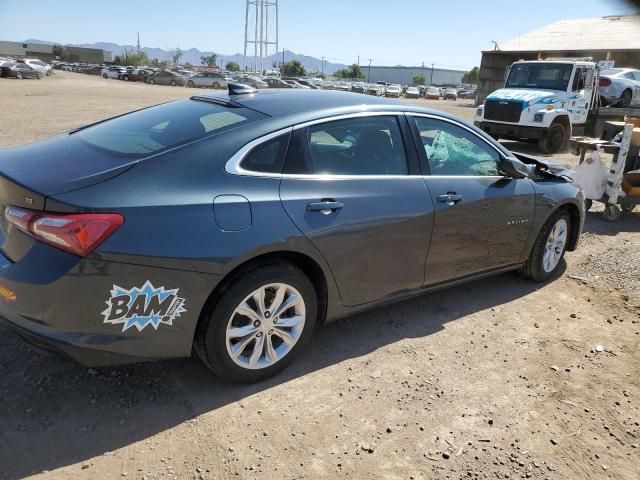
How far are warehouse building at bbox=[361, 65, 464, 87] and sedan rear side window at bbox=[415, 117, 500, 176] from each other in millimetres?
133350

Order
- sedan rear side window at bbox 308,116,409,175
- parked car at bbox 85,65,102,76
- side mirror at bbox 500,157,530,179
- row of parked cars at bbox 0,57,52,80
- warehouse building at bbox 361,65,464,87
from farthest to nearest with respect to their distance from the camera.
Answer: warehouse building at bbox 361,65,464,87, parked car at bbox 85,65,102,76, row of parked cars at bbox 0,57,52,80, side mirror at bbox 500,157,530,179, sedan rear side window at bbox 308,116,409,175

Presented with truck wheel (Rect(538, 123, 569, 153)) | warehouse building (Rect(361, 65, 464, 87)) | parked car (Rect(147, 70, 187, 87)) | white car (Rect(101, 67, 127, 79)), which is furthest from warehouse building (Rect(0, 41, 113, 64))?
truck wheel (Rect(538, 123, 569, 153))

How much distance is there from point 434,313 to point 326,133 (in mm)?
1756

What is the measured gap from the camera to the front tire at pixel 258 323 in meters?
2.86

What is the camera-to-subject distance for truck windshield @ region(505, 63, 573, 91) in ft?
45.2

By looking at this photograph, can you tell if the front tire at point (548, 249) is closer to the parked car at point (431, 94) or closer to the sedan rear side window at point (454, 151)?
the sedan rear side window at point (454, 151)

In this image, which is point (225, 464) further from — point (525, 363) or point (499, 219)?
point (499, 219)

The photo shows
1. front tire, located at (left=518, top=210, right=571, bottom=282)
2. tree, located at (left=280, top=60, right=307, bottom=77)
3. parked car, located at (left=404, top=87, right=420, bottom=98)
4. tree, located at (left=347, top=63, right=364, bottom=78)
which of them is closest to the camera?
front tire, located at (left=518, top=210, right=571, bottom=282)

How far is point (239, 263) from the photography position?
2.82 m

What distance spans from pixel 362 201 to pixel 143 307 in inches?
57.6

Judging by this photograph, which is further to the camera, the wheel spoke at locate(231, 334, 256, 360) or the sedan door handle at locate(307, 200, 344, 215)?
the sedan door handle at locate(307, 200, 344, 215)

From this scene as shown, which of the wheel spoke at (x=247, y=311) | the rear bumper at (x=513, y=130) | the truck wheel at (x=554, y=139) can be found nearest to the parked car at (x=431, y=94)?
the truck wheel at (x=554, y=139)

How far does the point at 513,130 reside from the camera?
13625 mm

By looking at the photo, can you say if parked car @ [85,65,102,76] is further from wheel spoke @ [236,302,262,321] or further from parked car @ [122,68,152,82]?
wheel spoke @ [236,302,262,321]
